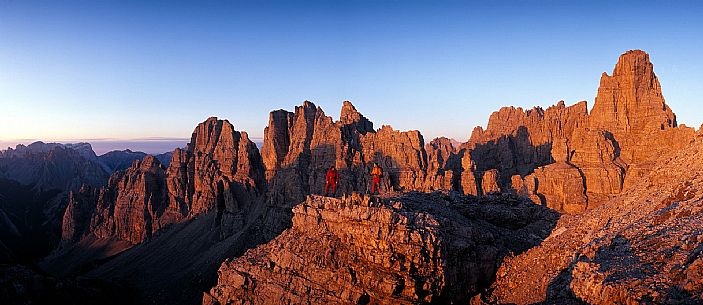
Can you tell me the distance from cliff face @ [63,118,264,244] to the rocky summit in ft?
1.23

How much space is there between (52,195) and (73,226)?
64663 mm

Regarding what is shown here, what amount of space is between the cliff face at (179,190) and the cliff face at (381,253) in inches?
2361

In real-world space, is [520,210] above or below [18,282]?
above

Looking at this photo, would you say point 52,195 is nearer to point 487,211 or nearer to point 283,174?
point 283,174

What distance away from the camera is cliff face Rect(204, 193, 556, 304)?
27.7m

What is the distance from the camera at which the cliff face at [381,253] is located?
27.7 metres

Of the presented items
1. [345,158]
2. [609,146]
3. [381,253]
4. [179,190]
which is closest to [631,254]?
[381,253]

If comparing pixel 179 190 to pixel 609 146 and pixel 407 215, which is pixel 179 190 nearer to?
pixel 609 146

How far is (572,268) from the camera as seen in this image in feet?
72.9

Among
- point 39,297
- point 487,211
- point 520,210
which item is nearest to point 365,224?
point 487,211

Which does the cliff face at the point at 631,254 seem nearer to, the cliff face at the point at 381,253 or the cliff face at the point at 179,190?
the cliff face at the point at 381,253

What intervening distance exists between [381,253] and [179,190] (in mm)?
92947

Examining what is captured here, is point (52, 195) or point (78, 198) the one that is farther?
point (52, 195)

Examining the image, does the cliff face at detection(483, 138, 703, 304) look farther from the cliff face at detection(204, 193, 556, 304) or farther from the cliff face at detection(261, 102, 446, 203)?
the cliff face at detection(261, 102, 446, 203)
